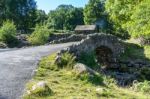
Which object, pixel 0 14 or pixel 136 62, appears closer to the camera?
pixel 136 62

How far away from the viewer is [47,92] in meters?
11.2

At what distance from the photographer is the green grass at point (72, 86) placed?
449 inches

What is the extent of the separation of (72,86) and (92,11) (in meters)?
77.4

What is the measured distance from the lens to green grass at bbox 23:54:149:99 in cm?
1142

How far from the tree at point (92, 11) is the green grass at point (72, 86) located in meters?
72.3

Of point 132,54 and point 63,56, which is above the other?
point 63,56

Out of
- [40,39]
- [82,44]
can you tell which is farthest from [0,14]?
[82,44]

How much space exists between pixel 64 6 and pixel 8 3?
56.8 meters

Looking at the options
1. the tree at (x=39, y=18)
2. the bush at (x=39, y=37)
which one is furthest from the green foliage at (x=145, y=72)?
the tree at (x=39, y=18)

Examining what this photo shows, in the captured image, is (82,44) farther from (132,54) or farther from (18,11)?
(18,11)

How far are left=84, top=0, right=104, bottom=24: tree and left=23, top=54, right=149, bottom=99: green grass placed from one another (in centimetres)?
7232

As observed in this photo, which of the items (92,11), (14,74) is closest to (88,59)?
(14,74)

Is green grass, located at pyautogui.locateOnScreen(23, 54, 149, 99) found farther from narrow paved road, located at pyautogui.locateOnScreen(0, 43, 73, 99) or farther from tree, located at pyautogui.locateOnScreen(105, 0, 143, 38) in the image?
tree, located at pyautogui.locateOnScreen(105, 0, 143, 38)

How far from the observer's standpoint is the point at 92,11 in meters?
89.6
